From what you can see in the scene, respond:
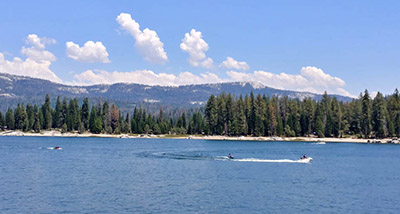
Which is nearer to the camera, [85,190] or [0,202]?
[0,202]

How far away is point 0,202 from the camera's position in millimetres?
51688

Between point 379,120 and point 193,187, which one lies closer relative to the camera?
point 193,187

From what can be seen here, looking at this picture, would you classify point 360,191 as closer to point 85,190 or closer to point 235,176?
point 235,176

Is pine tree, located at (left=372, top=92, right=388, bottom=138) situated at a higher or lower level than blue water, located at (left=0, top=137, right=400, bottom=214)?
higher

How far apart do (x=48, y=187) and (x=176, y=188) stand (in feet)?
58.8

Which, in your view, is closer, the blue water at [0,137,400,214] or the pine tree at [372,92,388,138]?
the blue water at [0,137,400,214]

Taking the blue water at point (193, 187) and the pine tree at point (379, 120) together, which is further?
the pine tree at point (379, 120)

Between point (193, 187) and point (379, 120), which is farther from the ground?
point (379, 120)

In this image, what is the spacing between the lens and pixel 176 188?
63688mm

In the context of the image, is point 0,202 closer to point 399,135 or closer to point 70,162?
point 70,162

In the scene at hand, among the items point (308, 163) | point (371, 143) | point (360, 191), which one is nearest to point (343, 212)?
point (360, 191)

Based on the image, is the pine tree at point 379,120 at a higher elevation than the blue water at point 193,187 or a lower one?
higher

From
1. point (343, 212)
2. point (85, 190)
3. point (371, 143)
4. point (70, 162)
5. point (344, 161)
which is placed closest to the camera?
point (343, 212)

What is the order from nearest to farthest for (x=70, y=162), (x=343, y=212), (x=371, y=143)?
(x=343, y=212)
(x=70, y=162)
(x=371, y=143)
